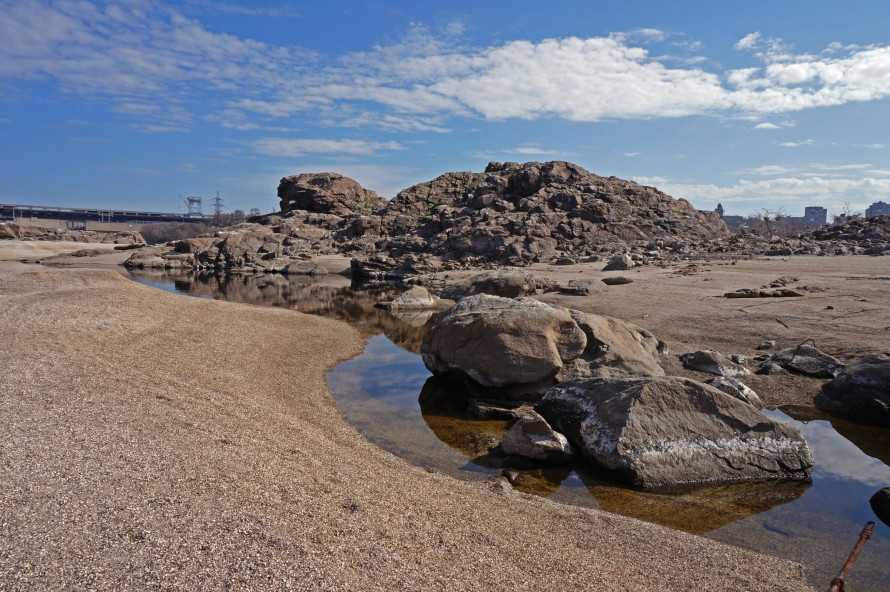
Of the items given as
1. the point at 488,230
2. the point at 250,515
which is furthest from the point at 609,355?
the point at 488,230

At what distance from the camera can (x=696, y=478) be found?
6.46m

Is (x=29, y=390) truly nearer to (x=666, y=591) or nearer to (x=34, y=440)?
(x=34, y=440)

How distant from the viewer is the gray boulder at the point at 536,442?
7.07m

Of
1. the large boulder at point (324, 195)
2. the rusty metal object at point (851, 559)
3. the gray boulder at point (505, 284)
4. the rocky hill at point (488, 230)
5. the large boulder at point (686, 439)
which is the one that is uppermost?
the large boulder at point (324, 195)

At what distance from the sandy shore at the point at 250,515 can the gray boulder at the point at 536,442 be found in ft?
3.92

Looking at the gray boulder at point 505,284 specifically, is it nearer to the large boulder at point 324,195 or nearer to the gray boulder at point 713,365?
the gray boulder at point 713,365

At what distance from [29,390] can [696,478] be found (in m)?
Result: 8.37

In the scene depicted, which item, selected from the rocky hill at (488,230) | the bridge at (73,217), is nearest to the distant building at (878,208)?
the rocky hill at (488,230)

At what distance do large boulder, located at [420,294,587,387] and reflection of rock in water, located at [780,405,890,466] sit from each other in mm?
3748

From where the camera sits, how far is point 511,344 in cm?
945

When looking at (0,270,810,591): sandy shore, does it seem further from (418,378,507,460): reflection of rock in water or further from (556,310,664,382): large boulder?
(556,310,664,382): large boulder

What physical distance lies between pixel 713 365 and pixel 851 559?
5977mm

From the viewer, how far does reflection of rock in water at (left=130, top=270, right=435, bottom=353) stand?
18047 millimetres

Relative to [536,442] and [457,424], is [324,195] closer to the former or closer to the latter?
[457,424]
